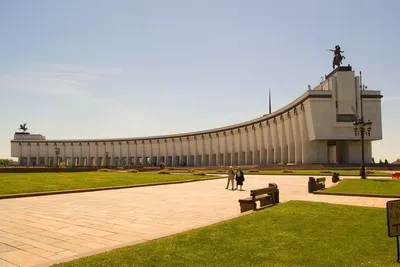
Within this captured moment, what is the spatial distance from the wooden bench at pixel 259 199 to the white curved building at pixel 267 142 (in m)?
59.2

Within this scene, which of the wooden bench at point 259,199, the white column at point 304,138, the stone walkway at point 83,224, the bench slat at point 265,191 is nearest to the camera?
the stone walkway at point 83,224

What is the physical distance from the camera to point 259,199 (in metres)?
13.4

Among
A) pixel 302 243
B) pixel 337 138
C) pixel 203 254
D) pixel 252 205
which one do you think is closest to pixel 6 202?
pixel 252 205

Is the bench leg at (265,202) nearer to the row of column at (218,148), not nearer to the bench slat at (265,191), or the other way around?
the bench slat at (265,191)

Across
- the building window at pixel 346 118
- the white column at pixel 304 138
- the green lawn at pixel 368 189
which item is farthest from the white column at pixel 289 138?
the green lawn at pixel 368 189

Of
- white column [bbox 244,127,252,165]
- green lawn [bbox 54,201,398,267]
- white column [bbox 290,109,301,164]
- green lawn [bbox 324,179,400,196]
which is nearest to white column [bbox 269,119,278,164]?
white column [bbox 290,109,301,164]

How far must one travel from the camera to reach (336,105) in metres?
71.1

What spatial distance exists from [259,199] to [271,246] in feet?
19.6

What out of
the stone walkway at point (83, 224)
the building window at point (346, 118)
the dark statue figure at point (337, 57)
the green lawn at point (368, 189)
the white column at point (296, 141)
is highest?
the dark statue figure at point (337, 57)

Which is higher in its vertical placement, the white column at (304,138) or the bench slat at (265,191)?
the white column at (304,138)

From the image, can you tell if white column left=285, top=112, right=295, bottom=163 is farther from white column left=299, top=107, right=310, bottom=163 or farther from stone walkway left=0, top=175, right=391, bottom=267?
stone walkway left=0, top=175, right=391, bottom=267

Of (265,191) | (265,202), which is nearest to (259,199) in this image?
(265,191)

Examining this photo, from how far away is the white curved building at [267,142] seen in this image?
70.8 meters

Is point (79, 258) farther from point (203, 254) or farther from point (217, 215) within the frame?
point (217, 215)
